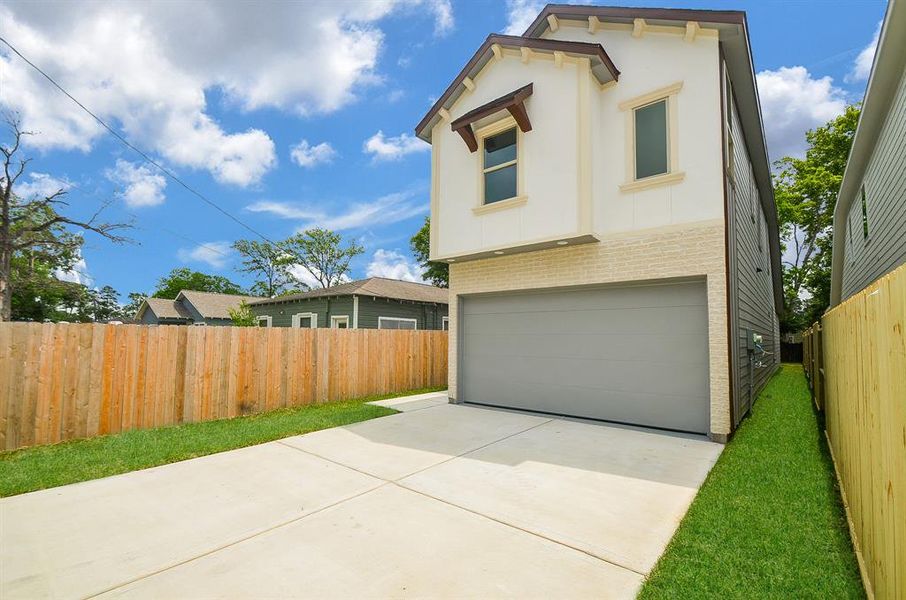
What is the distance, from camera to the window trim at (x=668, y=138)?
6.37 metres

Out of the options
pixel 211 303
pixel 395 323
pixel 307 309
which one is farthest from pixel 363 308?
pixel 211 303

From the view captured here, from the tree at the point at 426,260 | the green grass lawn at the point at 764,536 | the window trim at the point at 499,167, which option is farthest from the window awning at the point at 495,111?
the tree at the point at 426,260

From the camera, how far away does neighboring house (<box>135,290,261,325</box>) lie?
→ 26328 mm

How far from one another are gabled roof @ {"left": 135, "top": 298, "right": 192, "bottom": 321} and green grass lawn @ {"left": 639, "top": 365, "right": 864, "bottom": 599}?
3233cm

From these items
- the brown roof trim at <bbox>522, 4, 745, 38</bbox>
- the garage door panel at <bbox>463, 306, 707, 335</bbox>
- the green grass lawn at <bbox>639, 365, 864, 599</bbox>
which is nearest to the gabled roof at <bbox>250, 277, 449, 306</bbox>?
the garage door panel at <bbox>463, 306, 707, 335</bbox>

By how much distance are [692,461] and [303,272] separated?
38.4 metres

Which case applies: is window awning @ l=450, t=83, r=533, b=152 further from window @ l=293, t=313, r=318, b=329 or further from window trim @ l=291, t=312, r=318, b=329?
window @ l=293, t=313, r=318, b=329

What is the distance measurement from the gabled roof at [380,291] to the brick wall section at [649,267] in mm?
8797

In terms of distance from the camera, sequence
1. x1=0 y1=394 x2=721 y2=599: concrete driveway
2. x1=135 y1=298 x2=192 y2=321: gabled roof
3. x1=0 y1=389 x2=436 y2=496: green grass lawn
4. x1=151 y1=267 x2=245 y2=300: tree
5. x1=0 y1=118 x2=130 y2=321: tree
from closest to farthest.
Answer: x1=0 y1=394 x2=721 y2=599: concrete driveway → x1=0 y1=389 x2=436 y2=496: green grass lawn → x1=0 y1=118 x2=130 y2=321: tree → x1=135 y1=298 x2=192 y2=321: gabled roof → x1=151 y1=267 x2=245 y2=300: tree

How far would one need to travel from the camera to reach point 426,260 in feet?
95.6

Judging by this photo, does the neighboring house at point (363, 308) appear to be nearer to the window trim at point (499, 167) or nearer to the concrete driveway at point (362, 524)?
the window trim at point (499, 167)

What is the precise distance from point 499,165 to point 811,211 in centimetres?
2811

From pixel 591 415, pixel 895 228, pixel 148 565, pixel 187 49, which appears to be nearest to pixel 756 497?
pixel 591 415

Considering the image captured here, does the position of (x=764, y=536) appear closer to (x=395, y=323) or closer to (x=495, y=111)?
(x=495, y=111)
